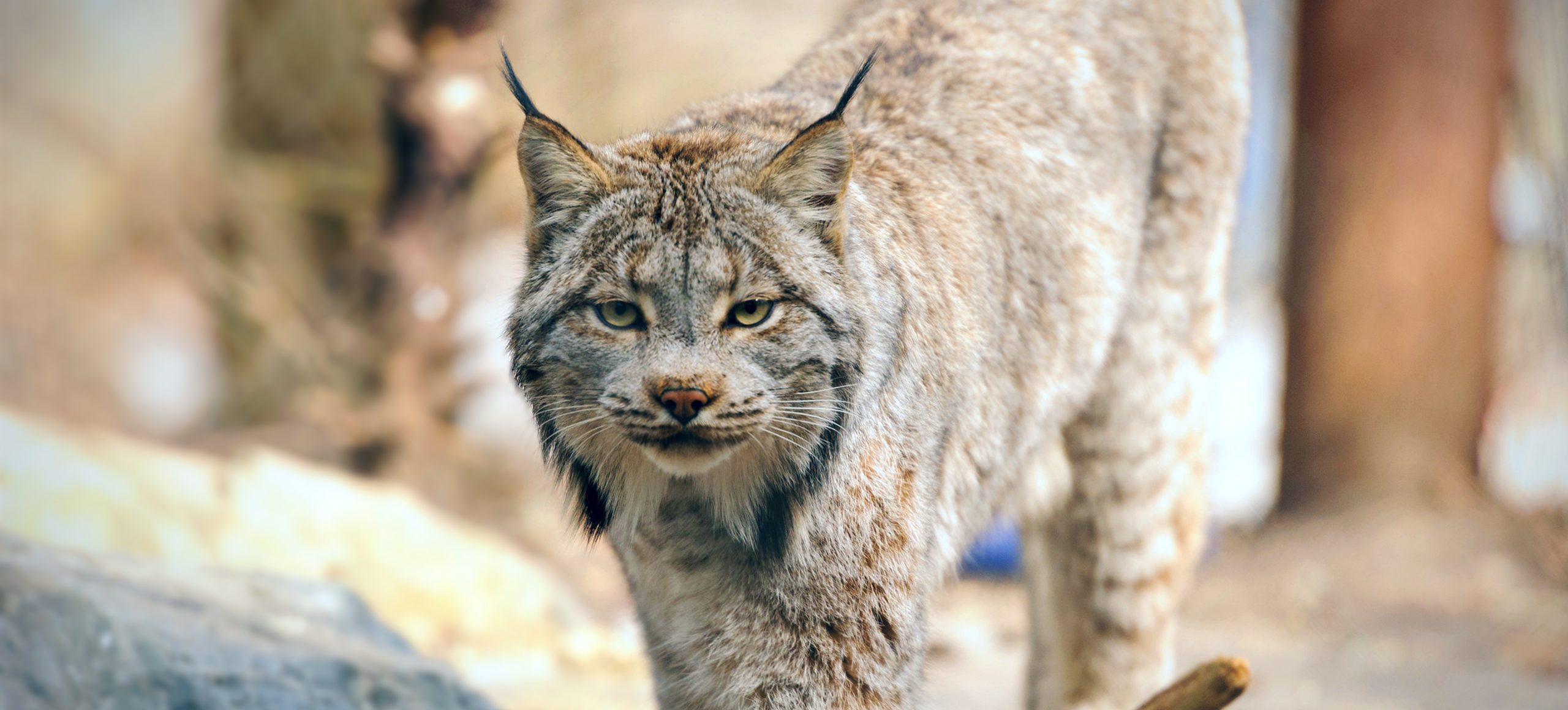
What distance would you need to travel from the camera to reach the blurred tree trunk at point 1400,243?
7.12 m

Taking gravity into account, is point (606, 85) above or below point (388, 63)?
below

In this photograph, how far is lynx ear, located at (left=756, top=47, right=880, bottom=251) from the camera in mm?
2652

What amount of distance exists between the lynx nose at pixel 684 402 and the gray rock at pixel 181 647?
1.34 meters

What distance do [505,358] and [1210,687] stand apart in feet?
15.1

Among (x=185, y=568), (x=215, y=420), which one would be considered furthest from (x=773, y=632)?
(x=215, y=420)

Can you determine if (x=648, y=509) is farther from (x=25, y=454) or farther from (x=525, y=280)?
(x=25, y=454)

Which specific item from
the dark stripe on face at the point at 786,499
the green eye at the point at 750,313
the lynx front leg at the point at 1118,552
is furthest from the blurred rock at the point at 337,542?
the green eye at the point at 750,313

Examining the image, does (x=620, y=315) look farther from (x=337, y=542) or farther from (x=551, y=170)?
(x=337, y=542)

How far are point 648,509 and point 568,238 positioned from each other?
1.97 feet

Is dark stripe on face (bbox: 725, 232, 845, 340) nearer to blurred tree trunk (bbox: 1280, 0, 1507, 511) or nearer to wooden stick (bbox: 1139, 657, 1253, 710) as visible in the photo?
wooden stick (bbox: 1139, 657, 1253, 710)

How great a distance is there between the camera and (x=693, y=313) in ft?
8.42

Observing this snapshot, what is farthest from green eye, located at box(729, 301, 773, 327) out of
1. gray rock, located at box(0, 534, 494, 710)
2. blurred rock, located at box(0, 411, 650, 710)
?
blurred rock, located at box(0, 411, 650, 710)

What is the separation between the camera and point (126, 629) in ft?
9.84

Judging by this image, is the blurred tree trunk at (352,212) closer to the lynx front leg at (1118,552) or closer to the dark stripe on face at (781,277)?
the lynx front leg at (1118,552)
